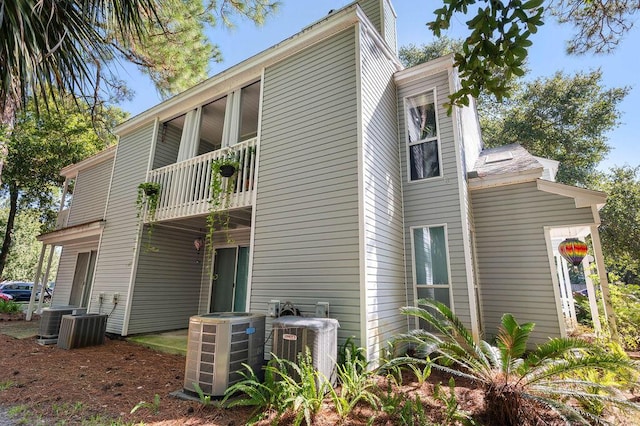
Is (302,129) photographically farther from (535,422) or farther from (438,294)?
(535,422)

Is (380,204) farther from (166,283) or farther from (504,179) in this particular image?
(166,283)

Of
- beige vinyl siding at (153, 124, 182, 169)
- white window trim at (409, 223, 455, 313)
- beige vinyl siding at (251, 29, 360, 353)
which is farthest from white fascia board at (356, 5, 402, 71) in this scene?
beige vinyl siding at (153, 124, 182, 169)

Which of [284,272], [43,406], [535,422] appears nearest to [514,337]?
[535,422]

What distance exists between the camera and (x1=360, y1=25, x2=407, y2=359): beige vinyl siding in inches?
183

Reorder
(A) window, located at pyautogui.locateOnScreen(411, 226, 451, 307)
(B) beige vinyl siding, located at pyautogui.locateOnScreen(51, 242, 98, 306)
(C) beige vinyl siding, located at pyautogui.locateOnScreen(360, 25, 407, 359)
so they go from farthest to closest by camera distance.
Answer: (B) beige vinyl siding, located at pyautogui.locateOnScreen(51, 242, 98, 306)
(A) window, located at pyautogui.locateOnScreen(411, 226, 451, 307)
(C) beige vinyl siding, located at pyautogui.locateOnScreen(360, 25, 407, 359)

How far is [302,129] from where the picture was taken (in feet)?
18.4

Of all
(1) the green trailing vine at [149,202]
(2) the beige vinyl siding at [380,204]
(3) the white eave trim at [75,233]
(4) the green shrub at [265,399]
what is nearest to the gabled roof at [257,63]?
(2) the beige vinyl siding at [380,204]

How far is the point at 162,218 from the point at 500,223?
743 cm

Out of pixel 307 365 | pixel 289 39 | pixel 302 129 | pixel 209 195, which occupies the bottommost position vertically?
pixel 307 365

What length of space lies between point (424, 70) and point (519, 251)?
4.10m

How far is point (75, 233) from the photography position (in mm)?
9109

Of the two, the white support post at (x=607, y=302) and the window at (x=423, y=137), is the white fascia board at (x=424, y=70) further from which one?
the white support post at (x=607, y=302)

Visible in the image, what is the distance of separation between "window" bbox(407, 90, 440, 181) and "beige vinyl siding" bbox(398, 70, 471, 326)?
111 millimetres

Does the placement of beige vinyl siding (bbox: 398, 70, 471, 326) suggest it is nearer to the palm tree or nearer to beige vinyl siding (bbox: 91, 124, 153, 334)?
the palm tree
